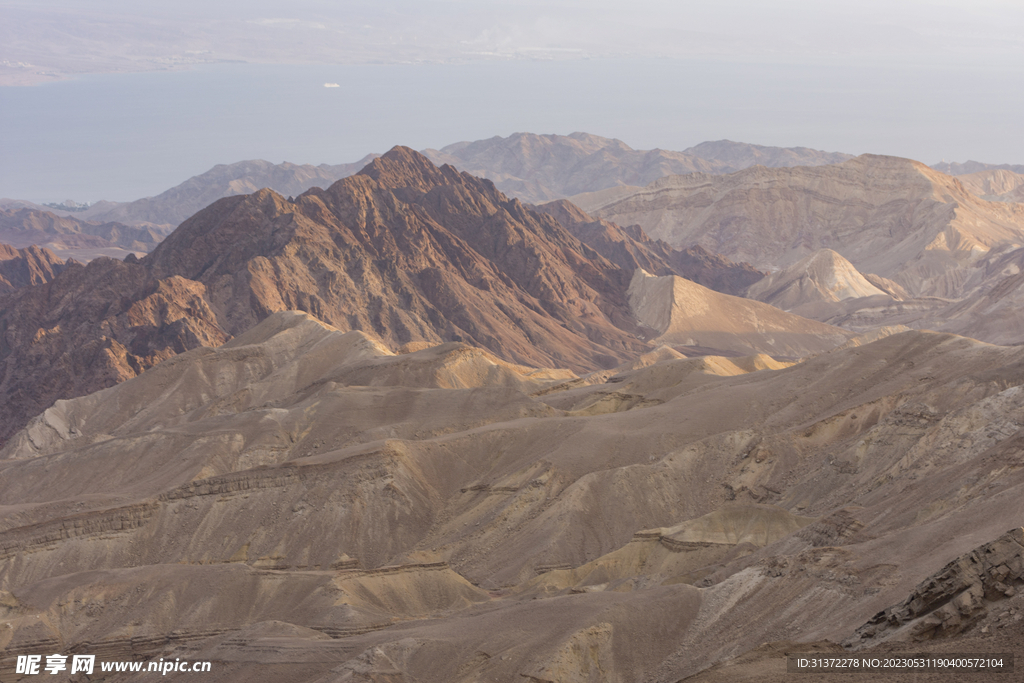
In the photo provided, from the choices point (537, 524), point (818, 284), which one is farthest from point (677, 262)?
point (537, 524)

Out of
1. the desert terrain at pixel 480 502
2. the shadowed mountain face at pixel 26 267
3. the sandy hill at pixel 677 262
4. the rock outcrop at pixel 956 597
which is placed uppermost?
the rock outcrop at pixel 956 597

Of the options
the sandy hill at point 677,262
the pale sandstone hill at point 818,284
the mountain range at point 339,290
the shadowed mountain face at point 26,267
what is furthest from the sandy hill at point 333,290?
the shadowed mountain face at point 26,267

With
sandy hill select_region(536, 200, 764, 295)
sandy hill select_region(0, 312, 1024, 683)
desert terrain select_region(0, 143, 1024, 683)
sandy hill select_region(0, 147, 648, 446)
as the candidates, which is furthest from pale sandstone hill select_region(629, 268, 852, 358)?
sandy hill select_region(0, 312, 1024, 683)

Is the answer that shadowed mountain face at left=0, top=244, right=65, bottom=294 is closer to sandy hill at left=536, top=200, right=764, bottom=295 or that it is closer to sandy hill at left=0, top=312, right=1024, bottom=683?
sandy hill at left=536, top=200, right=764, bottom=295

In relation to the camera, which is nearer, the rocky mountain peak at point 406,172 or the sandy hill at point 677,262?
the rocky mountain peak at point 406,172

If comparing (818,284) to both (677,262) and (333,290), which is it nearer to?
(677,262)

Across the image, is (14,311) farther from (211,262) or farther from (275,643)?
(275,643)

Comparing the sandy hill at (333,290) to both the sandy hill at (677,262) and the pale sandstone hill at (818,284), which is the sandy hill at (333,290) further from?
the pale sandstone hill at (818,284)
